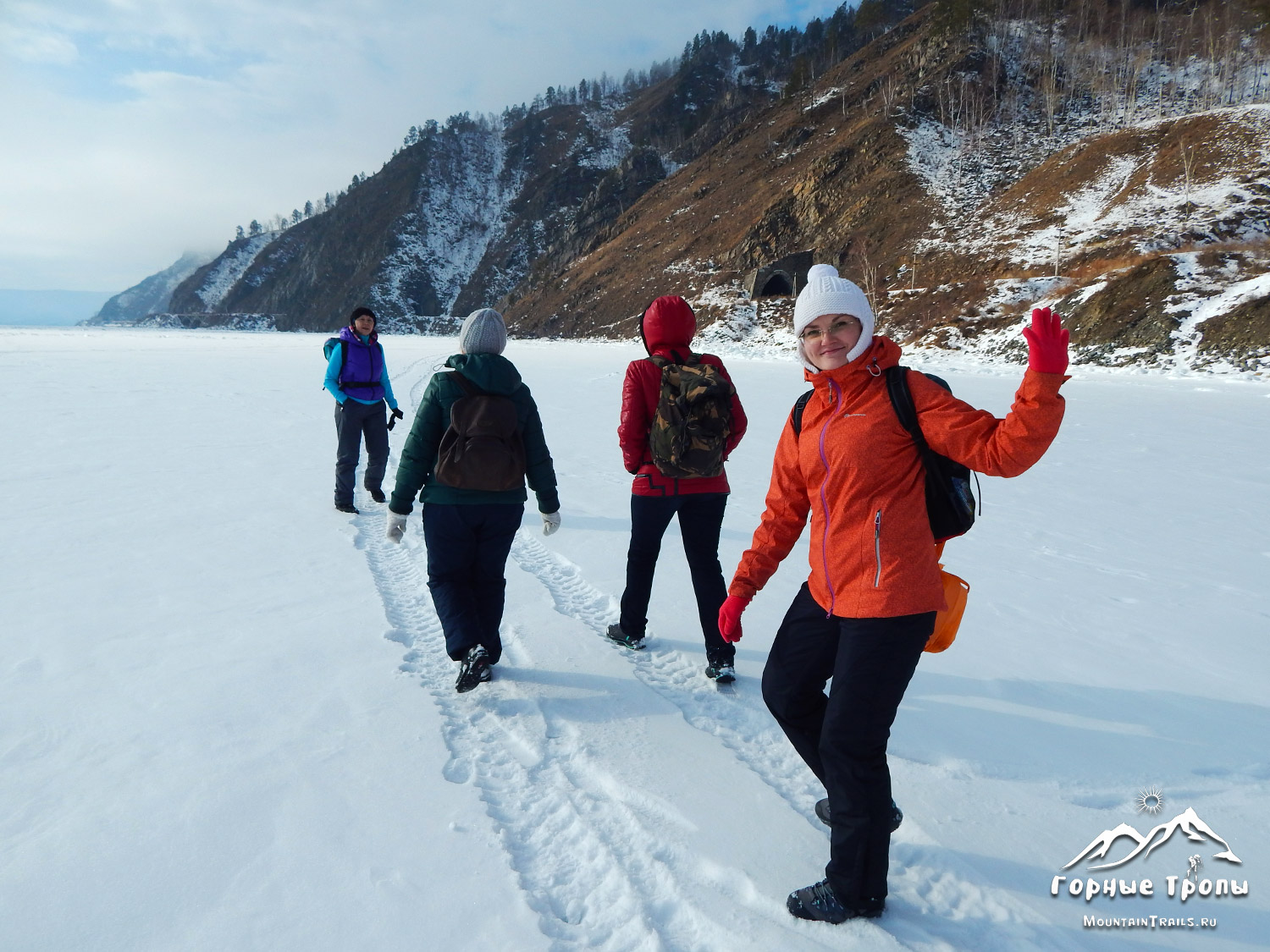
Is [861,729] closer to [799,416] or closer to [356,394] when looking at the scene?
[799,416]

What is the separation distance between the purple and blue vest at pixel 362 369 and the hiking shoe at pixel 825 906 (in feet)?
18.2

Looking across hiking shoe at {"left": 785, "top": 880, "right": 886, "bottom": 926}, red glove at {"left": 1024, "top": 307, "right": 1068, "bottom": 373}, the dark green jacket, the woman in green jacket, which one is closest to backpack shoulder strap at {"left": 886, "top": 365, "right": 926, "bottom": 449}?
red glove at {"left": 1024, "top": 307, "right": 1068, "bottom": 373}

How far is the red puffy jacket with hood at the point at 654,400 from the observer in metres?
3.28

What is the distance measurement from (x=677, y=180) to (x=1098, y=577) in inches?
3074

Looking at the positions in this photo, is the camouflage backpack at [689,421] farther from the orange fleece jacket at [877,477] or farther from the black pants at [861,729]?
the black pants at [861,729]

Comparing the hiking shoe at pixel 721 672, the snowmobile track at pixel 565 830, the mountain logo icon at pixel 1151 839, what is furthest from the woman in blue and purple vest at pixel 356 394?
the mountain logo icon at pixel 1151 839

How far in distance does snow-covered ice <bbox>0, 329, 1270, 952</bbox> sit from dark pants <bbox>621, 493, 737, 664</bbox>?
29cm

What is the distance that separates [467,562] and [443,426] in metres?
0.67

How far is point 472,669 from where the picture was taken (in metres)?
3.16

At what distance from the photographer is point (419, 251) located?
116m

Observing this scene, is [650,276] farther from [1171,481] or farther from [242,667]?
[242,667]

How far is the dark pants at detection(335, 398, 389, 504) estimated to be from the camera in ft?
20.0

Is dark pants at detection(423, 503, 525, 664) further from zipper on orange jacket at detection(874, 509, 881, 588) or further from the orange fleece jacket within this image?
zipper on orange jacket at detection(874, 509, 881, 588)

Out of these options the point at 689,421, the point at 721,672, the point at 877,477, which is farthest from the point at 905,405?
the point at 721,672
